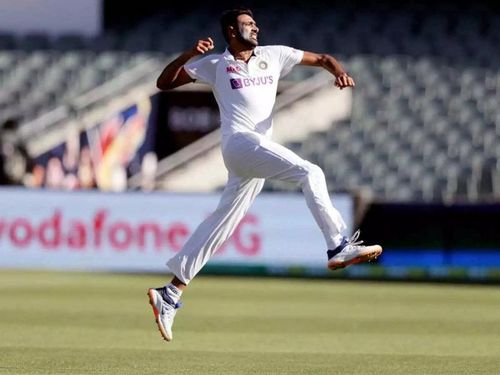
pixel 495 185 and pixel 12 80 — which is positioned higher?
pixel 12 80

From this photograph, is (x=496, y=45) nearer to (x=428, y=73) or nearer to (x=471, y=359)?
(x=428, y=73)

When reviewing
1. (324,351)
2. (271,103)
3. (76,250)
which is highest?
(271,103)

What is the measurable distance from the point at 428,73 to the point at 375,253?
15.0 metres

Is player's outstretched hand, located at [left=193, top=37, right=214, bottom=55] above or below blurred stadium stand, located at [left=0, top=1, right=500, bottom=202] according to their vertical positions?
above

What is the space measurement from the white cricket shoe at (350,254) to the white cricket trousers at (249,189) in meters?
0.06

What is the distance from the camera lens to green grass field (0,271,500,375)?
7.11m

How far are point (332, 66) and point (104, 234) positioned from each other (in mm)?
9490

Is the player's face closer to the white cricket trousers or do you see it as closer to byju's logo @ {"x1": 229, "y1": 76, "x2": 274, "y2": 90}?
byju's logo @ {"x1": 229, "y1": 76, "x2": 274, "y2": 90}

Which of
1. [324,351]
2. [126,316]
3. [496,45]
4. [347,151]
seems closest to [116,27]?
[347,151]

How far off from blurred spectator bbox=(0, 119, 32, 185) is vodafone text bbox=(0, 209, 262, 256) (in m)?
2.88

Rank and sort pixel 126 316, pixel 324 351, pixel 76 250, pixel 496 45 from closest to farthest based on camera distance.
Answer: pixel 324 351, pixel 126 316, pixel 76 250, pixel 496 45

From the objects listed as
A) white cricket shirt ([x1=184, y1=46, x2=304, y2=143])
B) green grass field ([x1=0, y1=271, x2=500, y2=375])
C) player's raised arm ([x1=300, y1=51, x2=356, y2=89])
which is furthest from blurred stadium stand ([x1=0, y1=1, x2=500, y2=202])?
white cricket shirt ([x1=184, y1=46, x2=304, y2=143])

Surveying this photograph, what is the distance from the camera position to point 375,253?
6.75 meters

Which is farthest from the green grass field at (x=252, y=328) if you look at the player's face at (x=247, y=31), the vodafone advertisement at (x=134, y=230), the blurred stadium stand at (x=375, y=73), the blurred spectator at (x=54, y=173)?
the blurred stadium stand at (x=375, y=73)
